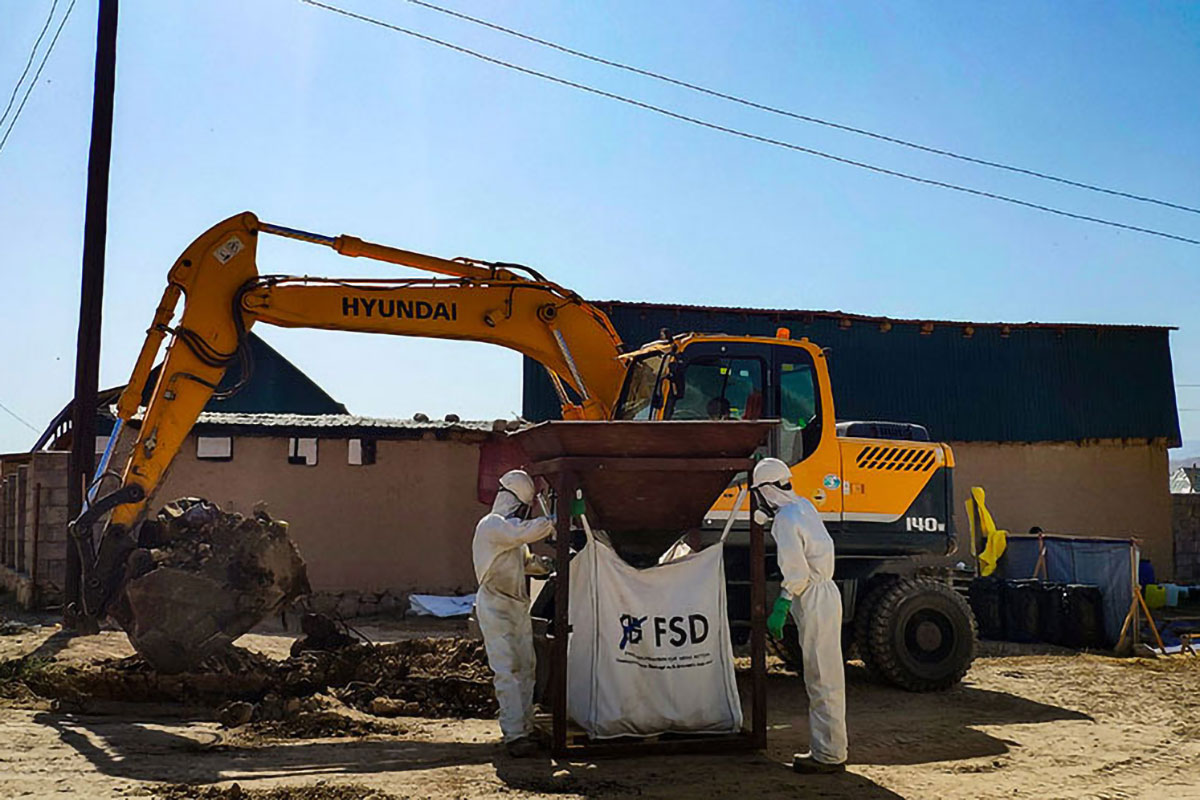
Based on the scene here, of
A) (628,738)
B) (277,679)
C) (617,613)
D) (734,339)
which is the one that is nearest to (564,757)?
(628,738)

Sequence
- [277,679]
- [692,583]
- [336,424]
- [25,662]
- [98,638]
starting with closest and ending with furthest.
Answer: [692,583] → [277,679] → [25,662] → [98,638] → [336,424]

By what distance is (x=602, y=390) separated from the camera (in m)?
10.4

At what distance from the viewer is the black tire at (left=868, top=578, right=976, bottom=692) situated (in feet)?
33.7

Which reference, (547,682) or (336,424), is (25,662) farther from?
(336,424)

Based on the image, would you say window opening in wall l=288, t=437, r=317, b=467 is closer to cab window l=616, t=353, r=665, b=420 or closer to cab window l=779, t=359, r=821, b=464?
cab window l=616, t=353, r=665, b=420

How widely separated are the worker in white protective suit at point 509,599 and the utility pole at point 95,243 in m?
7.88

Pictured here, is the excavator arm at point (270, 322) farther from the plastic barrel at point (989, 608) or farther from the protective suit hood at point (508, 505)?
the plastic barrel at point (989, 608)

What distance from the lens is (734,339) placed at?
981cm

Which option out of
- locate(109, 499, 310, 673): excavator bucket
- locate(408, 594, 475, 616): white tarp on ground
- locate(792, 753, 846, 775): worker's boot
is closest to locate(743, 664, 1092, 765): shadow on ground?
locate(792, 753, 846, 775): worker's boot

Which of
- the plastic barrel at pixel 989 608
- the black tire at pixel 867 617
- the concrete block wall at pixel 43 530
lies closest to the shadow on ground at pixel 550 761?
the black tire at pixel 867 617

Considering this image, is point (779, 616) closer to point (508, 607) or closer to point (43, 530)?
point (508, 607)

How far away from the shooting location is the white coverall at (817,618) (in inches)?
279

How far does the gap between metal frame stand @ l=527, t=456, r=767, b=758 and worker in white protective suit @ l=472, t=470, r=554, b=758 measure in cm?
22

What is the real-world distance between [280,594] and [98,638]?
335 cm
